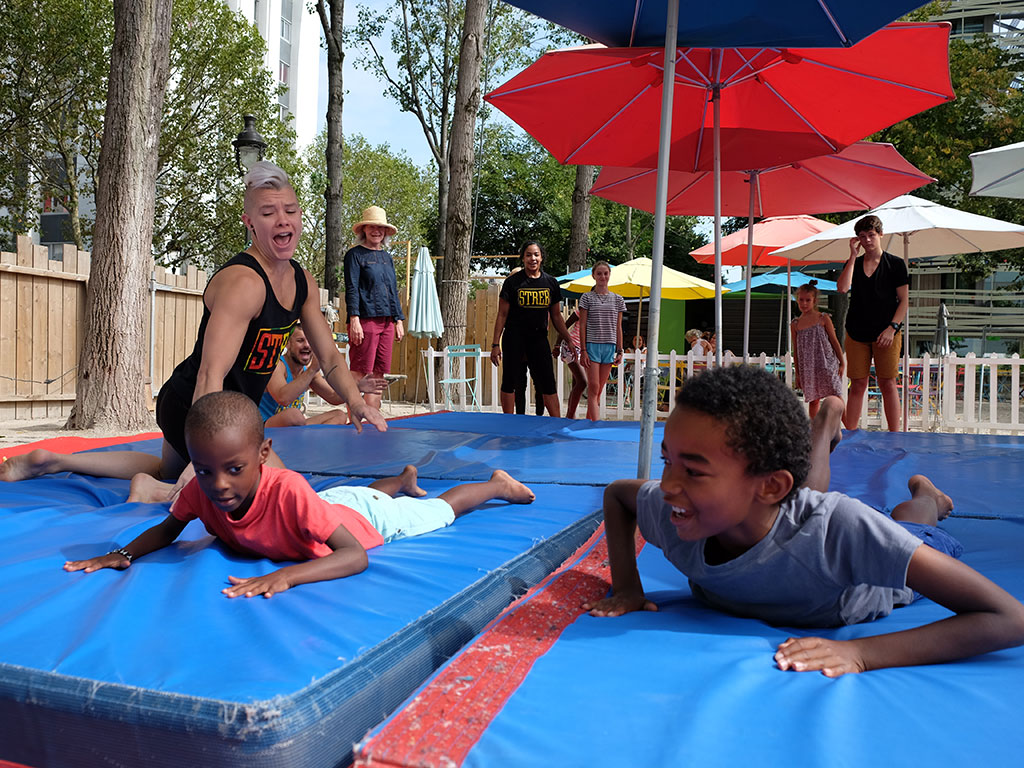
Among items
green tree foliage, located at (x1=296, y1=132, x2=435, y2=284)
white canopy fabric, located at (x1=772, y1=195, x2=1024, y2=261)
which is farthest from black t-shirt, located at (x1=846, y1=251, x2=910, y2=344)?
green tree foliage, located at (x1=296, y1=132, x2=435, y2=284)

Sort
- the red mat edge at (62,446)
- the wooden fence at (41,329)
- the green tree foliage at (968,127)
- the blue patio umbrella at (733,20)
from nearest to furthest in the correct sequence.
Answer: the blue patio umbrella at (733,20) < the red mat edge at (62,446) < the wooden fence at (41,329) < the green tree foliage at (968,127)

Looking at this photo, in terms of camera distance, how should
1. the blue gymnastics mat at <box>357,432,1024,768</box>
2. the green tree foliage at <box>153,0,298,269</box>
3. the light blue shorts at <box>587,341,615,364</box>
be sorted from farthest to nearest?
the green tree foliage at <box>153,0,298,269</box> < the light blue shorts at <box>587,341,615,364</box> < the blue gymnastics mat at <box>357,432,1024,768</box>

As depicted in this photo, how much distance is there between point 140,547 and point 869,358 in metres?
6.14

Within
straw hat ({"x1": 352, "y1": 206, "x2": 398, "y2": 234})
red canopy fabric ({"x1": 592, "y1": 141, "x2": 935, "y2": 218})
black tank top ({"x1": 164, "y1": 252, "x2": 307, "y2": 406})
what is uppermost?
red canopy fabric ({"x1": 592, "y1": 141, "x2": 935, "y2": 218})

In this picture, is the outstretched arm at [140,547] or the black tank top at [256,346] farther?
the black tank top at [256,346]

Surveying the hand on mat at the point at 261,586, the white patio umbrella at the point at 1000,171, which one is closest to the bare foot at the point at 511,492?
the hand on mat at the point at 261,586

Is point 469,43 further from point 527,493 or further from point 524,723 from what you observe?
point 524,723

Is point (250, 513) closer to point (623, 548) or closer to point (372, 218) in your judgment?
point (623, 548)

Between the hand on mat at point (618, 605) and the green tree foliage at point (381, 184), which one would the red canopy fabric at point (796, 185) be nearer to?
the hand on mat at point (618, 605)

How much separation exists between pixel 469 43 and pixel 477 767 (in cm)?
1141

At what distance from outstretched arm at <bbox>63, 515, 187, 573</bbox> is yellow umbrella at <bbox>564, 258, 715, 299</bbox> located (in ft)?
35.8

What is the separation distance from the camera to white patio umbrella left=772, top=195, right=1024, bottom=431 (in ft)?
28.0

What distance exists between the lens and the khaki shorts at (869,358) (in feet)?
22.3

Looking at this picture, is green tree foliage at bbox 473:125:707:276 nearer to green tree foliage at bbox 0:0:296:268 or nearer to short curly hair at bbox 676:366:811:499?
green tree foliage at bbox 0:0:296:268
